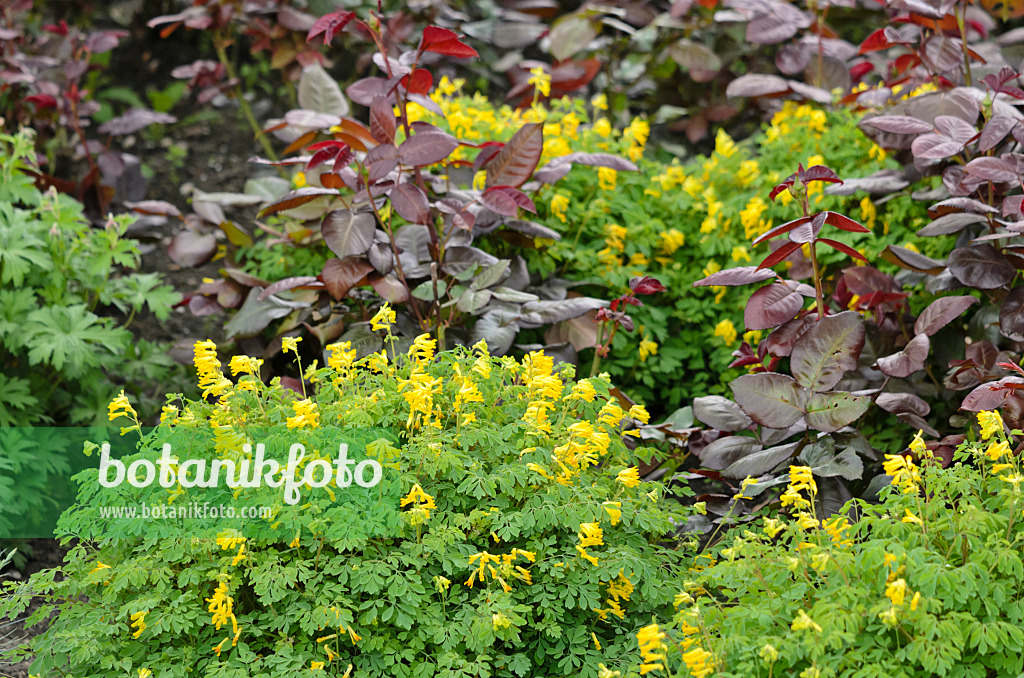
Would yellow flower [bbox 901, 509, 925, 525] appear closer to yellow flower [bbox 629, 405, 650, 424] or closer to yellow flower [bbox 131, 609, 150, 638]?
yellow flower [bbox 629, 405, 650, 424]

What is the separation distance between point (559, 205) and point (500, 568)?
160cm

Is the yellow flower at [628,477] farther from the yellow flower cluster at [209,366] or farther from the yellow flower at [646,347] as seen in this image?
the yellow flower at [646,347]

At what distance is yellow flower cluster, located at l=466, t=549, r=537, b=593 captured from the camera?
1.81 m

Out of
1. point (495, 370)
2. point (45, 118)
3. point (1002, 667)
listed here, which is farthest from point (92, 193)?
point (1002, 667)

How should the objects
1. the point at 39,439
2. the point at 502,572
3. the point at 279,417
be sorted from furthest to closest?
the point at 39,439 < the point at 279,417 < the point at 502,572

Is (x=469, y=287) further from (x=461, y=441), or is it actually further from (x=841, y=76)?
(x=841, y=76)

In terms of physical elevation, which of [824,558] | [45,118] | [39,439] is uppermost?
[824,558]

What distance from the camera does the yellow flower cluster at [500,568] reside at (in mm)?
1813

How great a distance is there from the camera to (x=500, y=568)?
1840 mm

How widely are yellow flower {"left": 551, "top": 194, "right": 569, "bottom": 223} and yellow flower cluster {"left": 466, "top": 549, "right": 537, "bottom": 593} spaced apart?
1531 mm

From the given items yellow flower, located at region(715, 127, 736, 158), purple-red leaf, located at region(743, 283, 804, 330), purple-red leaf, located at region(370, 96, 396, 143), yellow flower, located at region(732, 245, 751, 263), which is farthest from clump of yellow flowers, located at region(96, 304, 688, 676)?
yellow flower, located at region(715, 127, 736, 158)

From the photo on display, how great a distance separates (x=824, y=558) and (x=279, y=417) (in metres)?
1.27

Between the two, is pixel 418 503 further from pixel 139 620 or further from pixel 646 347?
pixel 646 347

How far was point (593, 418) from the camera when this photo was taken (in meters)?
2.21
